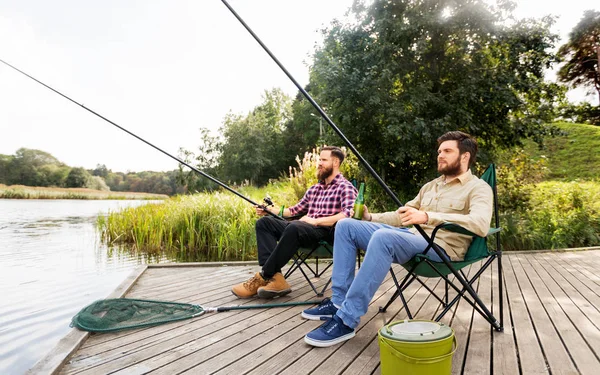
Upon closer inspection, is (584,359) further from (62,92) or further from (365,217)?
(62,92)

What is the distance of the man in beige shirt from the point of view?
76.9 inches

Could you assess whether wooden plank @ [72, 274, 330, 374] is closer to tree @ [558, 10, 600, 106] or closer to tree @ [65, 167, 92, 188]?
tree @ [558, 10, 600, 106]

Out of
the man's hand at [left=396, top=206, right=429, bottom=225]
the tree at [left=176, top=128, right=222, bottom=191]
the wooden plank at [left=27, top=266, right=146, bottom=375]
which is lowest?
the wooden plank at [left=27, top=266, right=146, bottom=375]

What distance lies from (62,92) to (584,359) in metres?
3.02

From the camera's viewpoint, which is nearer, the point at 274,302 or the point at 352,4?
the point at 274,302

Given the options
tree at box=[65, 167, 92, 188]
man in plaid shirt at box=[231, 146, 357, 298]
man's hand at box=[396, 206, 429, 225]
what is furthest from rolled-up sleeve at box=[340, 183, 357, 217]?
tree at box=[65, 167, 92, 188]

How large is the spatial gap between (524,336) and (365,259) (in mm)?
858

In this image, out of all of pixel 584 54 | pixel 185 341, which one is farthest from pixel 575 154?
pixel 185 341

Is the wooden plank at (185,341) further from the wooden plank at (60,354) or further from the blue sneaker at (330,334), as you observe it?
the blue sneaker at (330,334)

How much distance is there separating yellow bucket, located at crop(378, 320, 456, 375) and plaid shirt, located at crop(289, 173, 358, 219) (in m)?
1.35

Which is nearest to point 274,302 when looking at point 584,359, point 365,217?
point 365,217

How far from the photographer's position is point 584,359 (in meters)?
1.75

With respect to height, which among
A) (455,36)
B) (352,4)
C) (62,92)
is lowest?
(62,92)

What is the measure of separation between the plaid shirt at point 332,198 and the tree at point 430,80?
4476mm
